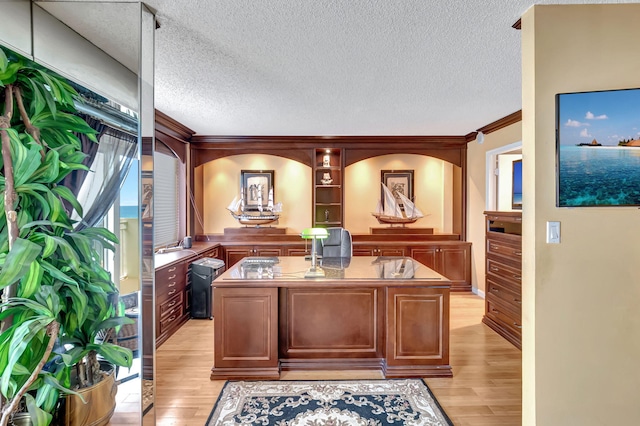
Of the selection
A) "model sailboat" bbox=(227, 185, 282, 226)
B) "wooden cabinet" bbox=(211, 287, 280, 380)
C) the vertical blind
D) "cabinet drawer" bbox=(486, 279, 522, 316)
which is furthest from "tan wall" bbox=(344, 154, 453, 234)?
"wooden cabinet" bbox=(211, 287, 280, 380)

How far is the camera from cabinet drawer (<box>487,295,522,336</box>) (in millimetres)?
3385

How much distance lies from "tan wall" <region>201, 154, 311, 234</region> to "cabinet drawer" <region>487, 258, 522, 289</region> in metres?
2.95

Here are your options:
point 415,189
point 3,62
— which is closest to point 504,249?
point 415,189

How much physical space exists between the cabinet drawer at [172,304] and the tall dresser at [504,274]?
3.77 m

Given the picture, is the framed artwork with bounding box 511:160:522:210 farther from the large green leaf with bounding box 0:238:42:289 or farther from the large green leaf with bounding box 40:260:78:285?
the large green leaf with bounding box 0:238:42:289

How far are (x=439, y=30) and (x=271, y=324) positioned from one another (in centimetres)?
250

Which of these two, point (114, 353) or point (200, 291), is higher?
point (114, 353)

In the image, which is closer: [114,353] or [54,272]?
[54,272]

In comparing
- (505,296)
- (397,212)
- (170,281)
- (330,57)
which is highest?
(330,57)

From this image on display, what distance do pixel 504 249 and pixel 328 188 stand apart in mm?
2968

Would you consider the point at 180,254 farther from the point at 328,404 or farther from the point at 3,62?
the point at 3,62

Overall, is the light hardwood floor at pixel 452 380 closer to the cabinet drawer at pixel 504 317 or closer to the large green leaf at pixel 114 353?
the cabinet drawer at pixel 504 317

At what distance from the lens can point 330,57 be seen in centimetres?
248

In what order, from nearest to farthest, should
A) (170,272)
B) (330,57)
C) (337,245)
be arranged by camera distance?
1. (330,57)
2. (170,272)
3. (337,245)
